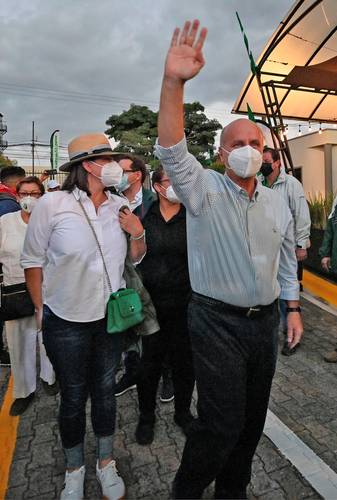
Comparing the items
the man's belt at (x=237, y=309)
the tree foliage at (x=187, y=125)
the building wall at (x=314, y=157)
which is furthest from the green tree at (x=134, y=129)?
the man's belt at (x=237, y=309)

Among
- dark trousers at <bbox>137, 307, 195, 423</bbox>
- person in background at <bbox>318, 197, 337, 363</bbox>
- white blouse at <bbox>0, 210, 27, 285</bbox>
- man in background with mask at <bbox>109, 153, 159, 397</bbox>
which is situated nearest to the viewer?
dark trousers at <bbox>137, 307, 195, 423</bbox>

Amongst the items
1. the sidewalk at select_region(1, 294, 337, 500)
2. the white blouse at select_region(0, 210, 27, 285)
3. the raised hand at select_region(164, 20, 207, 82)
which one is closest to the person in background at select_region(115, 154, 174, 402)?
the sidewalk at select_region(1, 294, 337, 500)

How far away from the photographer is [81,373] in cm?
215

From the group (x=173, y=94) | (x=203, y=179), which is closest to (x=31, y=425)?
(x=203, y=179)

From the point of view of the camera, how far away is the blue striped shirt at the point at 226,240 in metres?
1.76

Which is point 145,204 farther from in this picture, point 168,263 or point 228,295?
point 228,295

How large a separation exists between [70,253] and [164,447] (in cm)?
154

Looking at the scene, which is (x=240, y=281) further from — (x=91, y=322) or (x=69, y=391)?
(x=69, y=391)

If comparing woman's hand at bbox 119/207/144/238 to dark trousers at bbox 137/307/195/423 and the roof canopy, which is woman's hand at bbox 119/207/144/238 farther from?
the roof canopy

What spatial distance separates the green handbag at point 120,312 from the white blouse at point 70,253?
0.16 ft

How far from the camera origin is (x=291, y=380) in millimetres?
3506

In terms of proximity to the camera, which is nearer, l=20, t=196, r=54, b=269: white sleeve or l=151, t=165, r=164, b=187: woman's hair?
l=20, t=196, r=54, b=269: white sleeve

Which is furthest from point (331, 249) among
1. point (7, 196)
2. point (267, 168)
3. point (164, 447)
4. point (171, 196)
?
point (7, 196)

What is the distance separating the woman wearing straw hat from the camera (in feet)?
6.87
